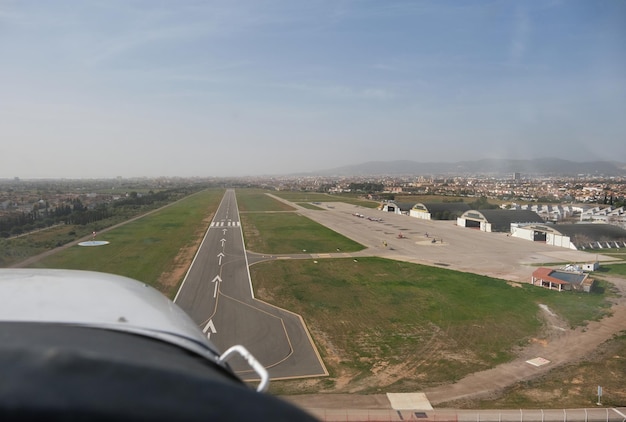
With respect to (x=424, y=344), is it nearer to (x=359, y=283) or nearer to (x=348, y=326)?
(x=348, y=326)

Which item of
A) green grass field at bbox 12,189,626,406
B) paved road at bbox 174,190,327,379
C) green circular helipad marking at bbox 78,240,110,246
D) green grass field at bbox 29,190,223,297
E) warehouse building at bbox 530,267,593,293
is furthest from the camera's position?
green circular helipad marking at bbox 78,240,110,246

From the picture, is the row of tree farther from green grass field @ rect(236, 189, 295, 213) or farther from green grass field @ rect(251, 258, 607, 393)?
green grass field @ rect(236, 189, 295, 213)

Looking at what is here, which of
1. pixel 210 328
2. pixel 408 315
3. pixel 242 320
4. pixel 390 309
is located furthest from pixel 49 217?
pixel 408 315

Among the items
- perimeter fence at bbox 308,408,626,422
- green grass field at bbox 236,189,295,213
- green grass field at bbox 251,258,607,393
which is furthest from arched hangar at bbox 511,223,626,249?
green grass field at bbox 236,189,295,213

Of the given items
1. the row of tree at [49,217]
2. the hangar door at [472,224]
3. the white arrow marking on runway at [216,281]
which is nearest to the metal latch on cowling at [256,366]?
the white arrow marking on runway at [216,281]

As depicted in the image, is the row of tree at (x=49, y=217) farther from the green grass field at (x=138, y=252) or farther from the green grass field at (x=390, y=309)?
the green grass field at (x=138, y=252)

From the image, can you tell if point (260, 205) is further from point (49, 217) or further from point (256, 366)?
point (256, 366)
